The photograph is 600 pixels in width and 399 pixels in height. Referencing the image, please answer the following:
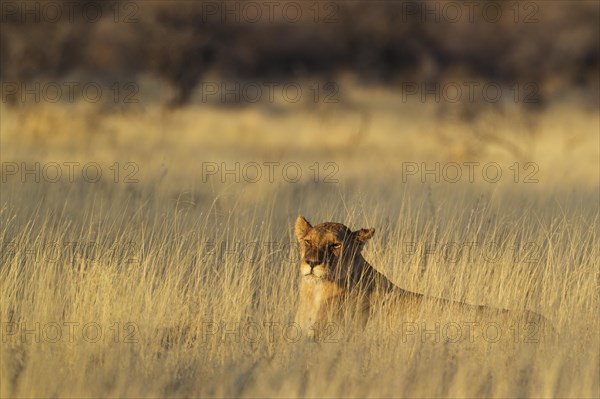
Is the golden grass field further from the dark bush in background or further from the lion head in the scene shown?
the dark bush in background

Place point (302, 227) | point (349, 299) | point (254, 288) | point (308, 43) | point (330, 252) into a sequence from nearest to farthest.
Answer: point (349, 299)
point (330, 252)
point (302, 227)
point (254, 288)
point (308, 43)

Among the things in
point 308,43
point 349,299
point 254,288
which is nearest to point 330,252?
point 349,299

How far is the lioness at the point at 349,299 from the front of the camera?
23.1 feet

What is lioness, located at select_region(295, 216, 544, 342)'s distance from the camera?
23.1 feet

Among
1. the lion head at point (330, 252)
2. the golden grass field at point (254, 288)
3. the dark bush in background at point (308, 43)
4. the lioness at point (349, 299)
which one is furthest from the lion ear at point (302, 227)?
the dark bush in background at point (308, 43)

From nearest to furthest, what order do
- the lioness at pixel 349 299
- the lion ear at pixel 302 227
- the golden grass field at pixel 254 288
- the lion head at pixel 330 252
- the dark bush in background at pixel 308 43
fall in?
the golden grass field at pixel 254 288 < the lioness at pixel 349 299 < the lion head at pixel 330 252 < the lion ear at pixel 302 227 < the dark bush in background at pixel 308 43

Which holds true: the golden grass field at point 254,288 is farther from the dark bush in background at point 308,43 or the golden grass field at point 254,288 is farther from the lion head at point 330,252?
the dark bush in background at point 308,43

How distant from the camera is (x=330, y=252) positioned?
7.37 m

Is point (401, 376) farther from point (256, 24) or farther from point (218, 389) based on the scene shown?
point (256, 24)

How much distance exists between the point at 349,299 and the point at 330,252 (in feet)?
1.23

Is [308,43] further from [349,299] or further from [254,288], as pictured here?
[349,299]

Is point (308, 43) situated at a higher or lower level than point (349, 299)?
higher

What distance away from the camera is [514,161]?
60.3 feet

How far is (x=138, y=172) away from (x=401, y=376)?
954 cm
